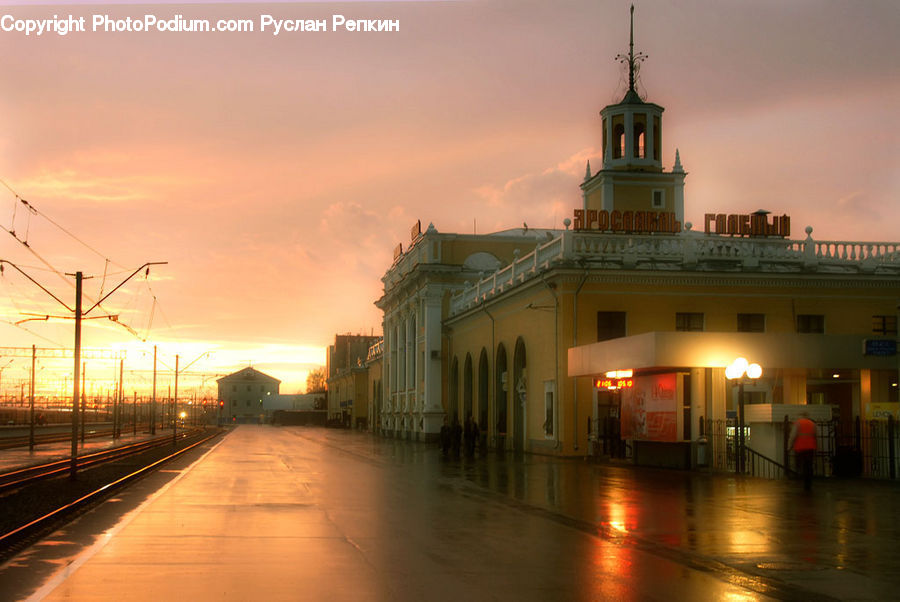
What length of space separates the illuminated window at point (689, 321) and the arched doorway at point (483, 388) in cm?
1513

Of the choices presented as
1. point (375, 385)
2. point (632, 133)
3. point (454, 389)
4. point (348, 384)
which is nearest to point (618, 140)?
point (632, 133)

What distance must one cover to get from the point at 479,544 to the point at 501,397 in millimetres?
35946

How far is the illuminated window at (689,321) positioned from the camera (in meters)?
39.2

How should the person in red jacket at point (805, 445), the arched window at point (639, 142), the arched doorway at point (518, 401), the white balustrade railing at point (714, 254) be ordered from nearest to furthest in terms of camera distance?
the person in red jacket at point (805, 445) → the white balustrade railing at point (714, 254) → the arched doorway at point (518, 401) → the arched window at point (639, 142)

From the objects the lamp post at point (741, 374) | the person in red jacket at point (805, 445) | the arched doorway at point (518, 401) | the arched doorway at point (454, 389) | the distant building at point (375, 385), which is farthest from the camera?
the distant building at point (375, 385)

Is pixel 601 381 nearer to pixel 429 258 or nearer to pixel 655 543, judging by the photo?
pixel 655 543

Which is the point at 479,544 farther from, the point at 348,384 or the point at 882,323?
the point at 348,384

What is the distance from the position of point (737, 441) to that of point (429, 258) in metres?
38.6

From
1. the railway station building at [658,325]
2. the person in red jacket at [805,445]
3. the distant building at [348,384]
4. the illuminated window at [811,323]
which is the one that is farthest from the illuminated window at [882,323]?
the distant building at [348,384]

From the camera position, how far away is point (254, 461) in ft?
124

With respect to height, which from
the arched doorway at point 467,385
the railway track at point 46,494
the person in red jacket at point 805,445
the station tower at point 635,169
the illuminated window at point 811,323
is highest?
the station tower at point 635,169

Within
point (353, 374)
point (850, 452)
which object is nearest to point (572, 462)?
point (850, 452)

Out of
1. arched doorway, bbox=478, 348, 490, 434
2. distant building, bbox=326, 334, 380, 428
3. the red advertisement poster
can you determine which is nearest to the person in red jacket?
the red advertisement poster

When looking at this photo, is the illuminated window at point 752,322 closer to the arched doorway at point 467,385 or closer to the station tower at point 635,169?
the station tower at point 635,169
